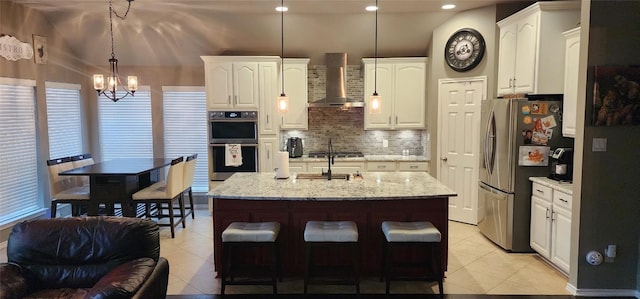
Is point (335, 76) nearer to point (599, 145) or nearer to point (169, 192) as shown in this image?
point (169, 192)

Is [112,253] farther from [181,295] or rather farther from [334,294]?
[334,294]

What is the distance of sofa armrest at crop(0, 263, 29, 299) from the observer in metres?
2.41

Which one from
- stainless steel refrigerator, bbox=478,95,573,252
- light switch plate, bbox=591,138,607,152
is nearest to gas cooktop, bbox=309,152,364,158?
stainless steel refrigerator, bbox=478,95,573,252

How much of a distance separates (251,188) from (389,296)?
4.95 ft

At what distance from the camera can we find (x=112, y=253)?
8.73 ft

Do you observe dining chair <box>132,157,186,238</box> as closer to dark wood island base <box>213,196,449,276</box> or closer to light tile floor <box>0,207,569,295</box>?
light tile floor <box>0,207,569,295</box>

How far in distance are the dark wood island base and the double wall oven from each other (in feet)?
7.50

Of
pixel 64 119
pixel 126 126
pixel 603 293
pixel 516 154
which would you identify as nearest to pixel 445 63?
pixel 516 154

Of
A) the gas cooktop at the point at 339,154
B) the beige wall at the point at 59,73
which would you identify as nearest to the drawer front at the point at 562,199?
the gas cooktop at the point at 339,154

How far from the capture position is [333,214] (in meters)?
3.62

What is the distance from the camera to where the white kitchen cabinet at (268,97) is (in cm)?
586

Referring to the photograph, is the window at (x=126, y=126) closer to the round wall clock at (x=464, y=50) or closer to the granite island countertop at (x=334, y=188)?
the granite island countertop at (x=334, y=188)

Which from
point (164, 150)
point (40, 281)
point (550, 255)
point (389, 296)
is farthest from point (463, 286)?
point (164, 150)

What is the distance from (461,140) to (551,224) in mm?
1766
